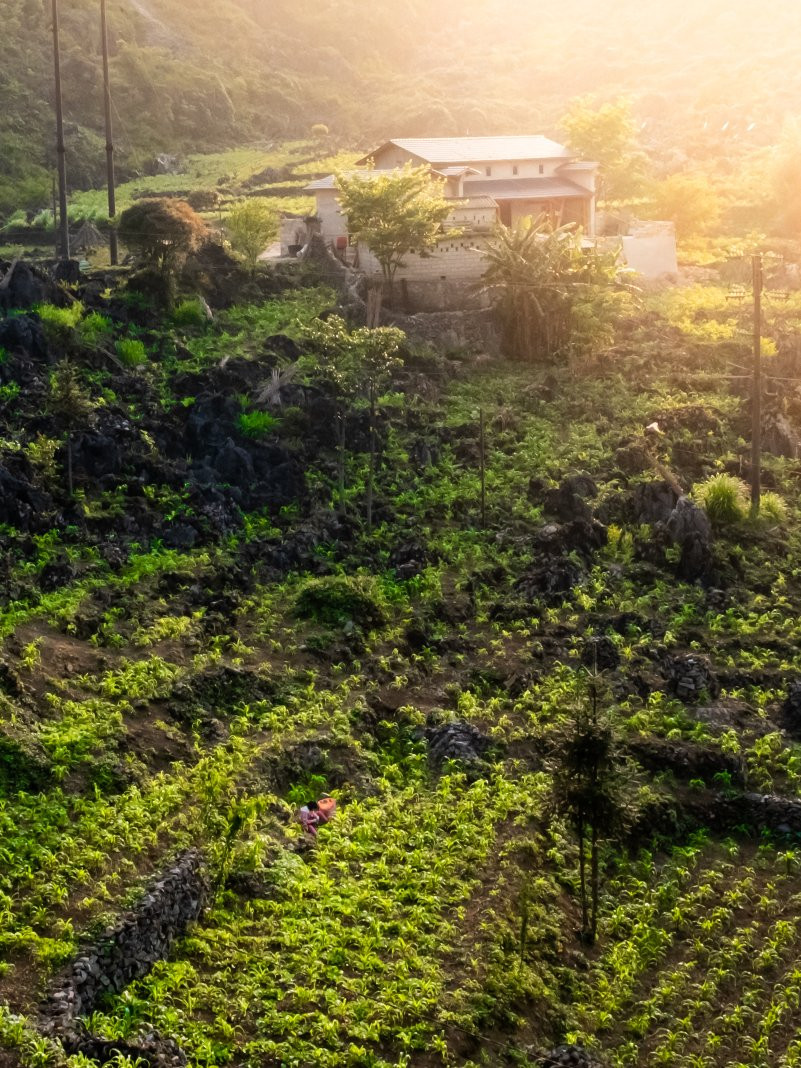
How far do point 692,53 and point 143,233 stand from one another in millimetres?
124381

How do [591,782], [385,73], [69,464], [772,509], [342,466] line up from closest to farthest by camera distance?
[591,782]
[69,464]
[342,466]
[772,509]
[385,73]

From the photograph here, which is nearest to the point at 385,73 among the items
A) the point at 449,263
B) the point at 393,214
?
the point at 449,263

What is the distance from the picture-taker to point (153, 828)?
2062 centimetres

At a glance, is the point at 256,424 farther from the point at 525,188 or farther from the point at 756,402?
the point at 525,188

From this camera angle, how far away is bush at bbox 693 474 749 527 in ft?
118

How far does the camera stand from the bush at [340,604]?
2978 cm

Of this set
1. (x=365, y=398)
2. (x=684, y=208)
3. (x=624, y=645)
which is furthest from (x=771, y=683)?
(x=684, y=208)

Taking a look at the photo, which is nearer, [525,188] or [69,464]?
[69,464]

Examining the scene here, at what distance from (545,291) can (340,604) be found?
2074 centimetres

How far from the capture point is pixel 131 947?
17.5 meters

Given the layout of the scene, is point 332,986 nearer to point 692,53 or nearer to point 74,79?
point 74,79

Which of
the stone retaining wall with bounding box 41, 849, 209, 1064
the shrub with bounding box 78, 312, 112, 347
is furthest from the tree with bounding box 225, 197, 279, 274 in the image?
the stone retaining wall with bounding box 41, 849, 209, 1064

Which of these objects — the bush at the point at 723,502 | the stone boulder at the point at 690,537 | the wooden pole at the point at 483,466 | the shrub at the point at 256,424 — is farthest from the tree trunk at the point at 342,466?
the bush at the point at 723,502

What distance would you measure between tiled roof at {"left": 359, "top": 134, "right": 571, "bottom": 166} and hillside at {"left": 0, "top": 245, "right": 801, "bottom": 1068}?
66.3 ft
